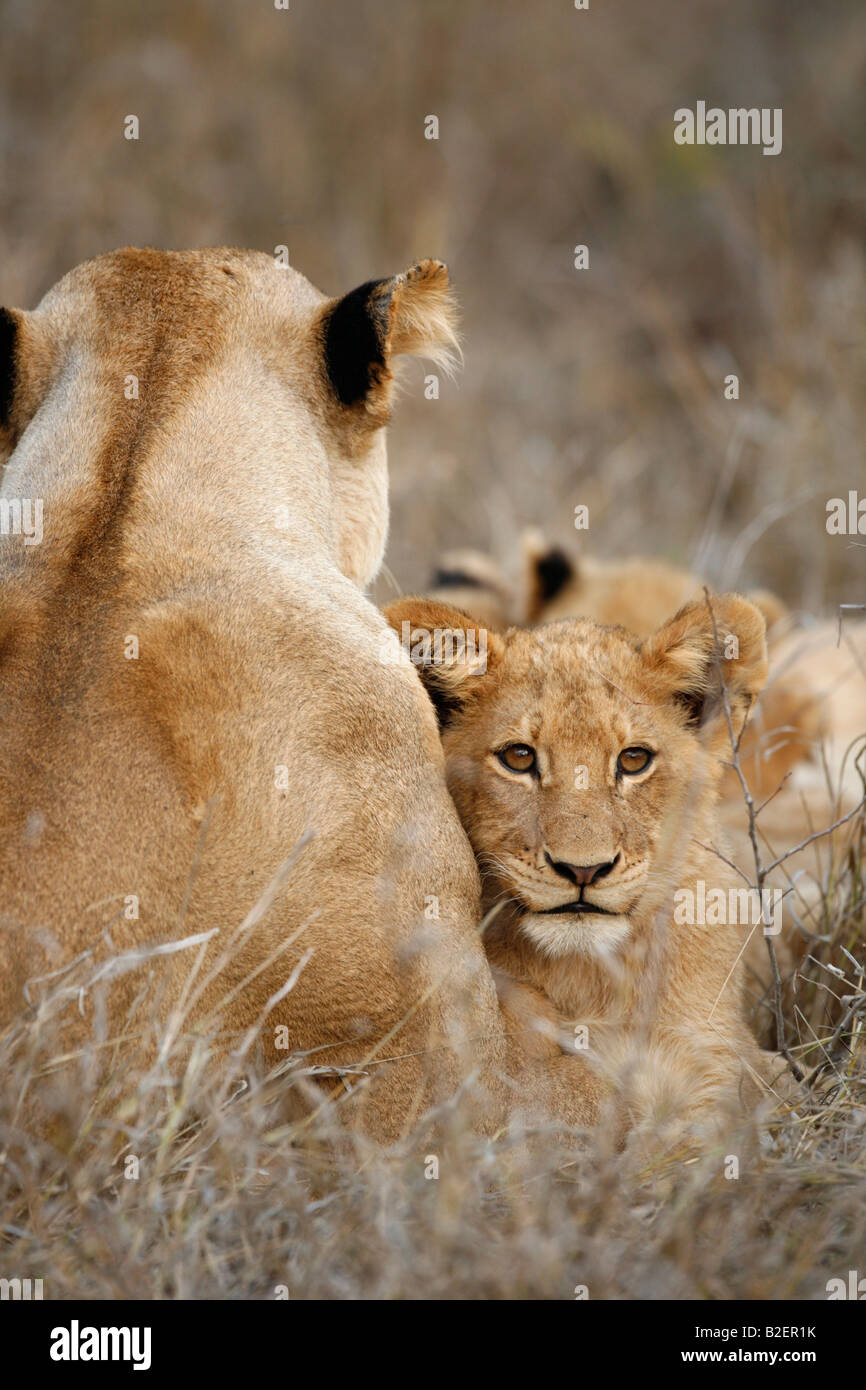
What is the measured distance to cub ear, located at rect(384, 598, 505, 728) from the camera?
9.91 feet

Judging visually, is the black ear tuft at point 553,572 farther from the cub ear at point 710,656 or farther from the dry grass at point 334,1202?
the dry grass at point 334,1202

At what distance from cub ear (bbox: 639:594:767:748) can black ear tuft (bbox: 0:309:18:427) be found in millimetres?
1348

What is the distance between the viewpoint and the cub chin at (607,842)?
8.98 ft

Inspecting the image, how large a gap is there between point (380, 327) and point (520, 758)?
87 centimetres

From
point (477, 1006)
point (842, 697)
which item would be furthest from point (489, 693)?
point (842, 697)

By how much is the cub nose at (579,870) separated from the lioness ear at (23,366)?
1.29 m

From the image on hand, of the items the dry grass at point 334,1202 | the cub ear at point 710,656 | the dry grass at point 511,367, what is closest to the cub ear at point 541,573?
the dry grass at point 511,367

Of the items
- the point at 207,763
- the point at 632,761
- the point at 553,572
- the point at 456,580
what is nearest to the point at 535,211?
the point at 456,580

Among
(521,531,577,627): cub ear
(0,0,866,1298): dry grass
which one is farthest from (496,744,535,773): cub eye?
(521,531,577,627): cub ear

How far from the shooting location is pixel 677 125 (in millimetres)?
11250

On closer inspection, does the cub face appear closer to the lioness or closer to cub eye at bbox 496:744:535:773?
cub eye at bbox 496:744:535:773

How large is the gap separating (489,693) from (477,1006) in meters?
0.78

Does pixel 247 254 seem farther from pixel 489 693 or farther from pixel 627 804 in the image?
pixel 627 804

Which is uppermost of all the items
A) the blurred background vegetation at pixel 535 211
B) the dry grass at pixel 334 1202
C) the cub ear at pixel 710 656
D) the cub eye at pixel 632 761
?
the blurred background vegetation at pixel 535 211
